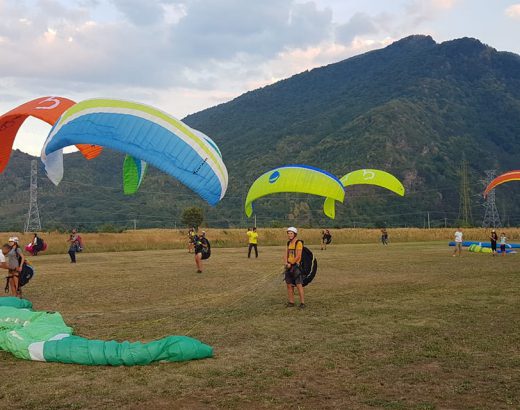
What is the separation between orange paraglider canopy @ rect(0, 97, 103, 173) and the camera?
1466cm

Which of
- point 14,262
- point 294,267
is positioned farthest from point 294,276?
point 14,262

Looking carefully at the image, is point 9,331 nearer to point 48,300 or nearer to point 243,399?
point 243,399

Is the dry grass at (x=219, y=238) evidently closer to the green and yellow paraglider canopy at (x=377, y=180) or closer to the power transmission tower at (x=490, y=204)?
the green and yellow paraglider canopy at (x=377, y=180)

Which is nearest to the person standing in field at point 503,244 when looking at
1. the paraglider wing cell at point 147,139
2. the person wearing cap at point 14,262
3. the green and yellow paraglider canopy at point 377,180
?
the green and yellow paraglider canopy at point 377,180

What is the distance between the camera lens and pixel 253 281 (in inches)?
631

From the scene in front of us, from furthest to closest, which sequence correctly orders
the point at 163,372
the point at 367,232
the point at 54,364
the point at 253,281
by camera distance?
the point at 367,232
the point at 253,281
the point at 54,364
the point at 163,372

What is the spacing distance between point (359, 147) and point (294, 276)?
288 feet

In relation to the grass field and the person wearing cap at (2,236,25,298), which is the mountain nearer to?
the grass field

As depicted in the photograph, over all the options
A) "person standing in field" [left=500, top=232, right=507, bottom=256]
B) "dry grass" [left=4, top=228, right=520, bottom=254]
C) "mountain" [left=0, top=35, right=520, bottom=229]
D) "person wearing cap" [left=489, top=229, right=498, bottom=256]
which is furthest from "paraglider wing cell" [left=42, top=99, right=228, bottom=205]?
"mountain" [left=0, top=35, right=520, bottom=229]

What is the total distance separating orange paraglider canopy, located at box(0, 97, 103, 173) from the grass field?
3.93 m

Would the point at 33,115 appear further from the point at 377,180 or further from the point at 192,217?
the point at 192,217

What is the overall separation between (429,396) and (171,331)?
478cm

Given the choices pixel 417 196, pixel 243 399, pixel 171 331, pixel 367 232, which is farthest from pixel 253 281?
pixel 417 196

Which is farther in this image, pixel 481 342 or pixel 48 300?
pixel 48 300
